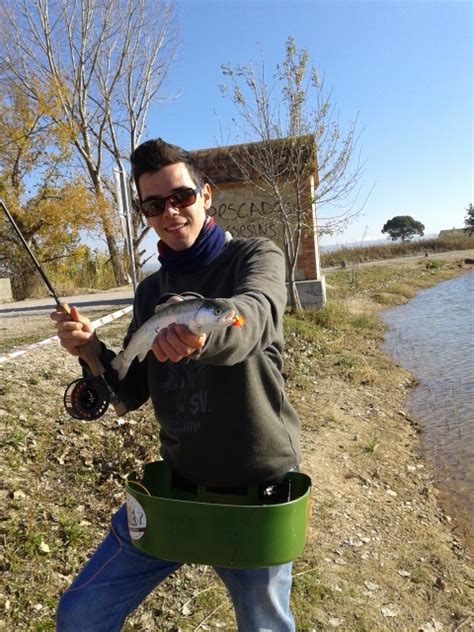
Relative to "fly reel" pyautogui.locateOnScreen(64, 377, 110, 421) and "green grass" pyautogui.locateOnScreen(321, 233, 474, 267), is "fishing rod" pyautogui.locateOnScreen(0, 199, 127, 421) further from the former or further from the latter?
"green grass" pyautogui.locateOnScreen(321, 233, 474, 267)

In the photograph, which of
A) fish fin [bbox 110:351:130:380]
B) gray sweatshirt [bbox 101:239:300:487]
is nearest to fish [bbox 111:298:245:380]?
gray sweatshirt [bbox 101:239:300:487]

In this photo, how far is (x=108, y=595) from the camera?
1.97 metres

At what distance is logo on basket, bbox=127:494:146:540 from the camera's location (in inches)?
78.2

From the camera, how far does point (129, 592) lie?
203 centimetres

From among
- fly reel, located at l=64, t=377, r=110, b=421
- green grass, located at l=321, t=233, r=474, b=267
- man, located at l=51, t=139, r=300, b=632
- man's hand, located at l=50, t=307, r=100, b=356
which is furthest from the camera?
green grass, located at l=321, t=233, r=474, b=267

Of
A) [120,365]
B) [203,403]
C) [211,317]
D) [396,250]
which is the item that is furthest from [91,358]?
[396,250]

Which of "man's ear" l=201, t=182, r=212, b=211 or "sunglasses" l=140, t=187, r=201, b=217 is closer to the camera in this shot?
"sunglasses" l=140, t=187, r=201, b=217

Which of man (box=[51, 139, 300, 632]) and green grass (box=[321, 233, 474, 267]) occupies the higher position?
man (box=[51, 139, 300, 632])

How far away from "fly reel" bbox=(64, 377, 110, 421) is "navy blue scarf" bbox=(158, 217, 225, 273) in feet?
2.05

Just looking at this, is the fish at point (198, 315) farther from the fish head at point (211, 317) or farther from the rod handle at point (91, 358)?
the rod handle at point (91, 358)

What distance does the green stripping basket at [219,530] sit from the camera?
1.85 m

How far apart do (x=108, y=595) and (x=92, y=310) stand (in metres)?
13.4

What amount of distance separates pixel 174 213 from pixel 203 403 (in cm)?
76

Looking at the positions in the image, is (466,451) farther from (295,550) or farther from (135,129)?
(135,129)
